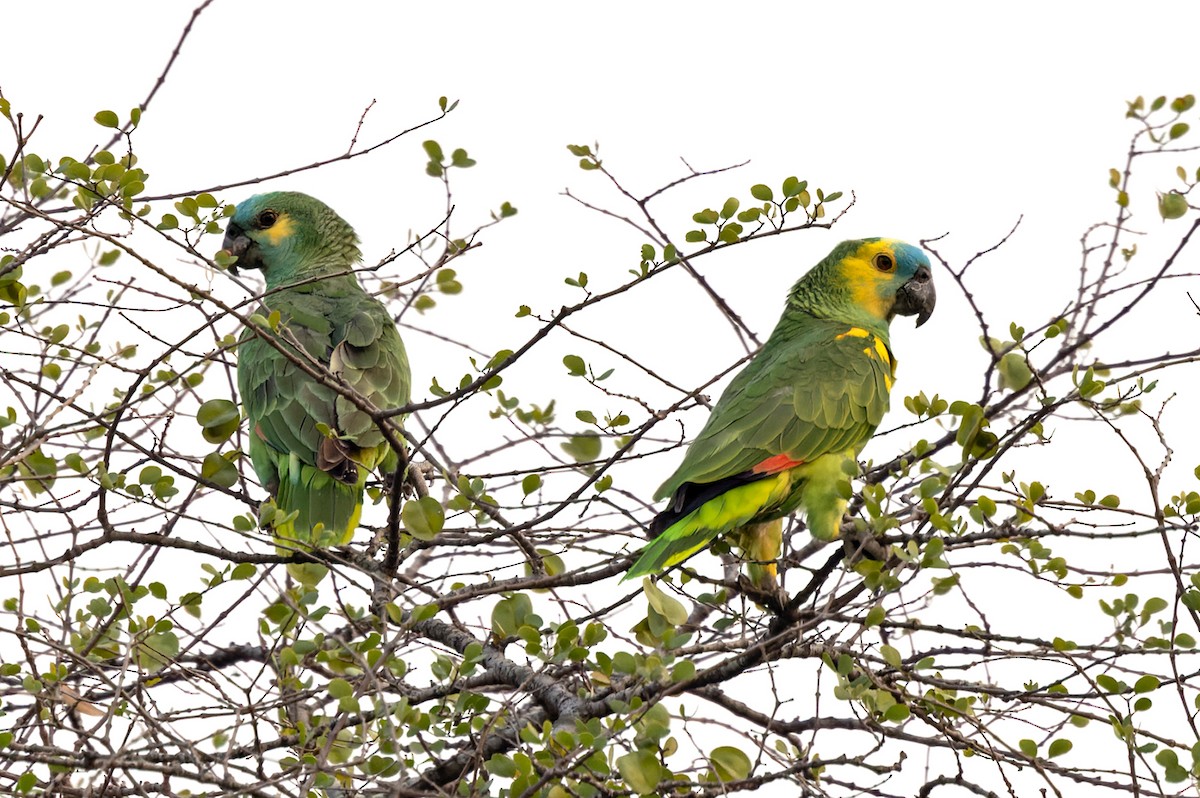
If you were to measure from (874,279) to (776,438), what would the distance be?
1318 millimetres

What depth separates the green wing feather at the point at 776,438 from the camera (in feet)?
11.9

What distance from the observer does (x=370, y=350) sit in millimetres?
4699

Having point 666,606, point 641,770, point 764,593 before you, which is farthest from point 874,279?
point 641,770

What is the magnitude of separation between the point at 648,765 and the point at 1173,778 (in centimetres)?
138

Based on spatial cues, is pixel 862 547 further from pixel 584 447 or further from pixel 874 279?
pixel 874 279

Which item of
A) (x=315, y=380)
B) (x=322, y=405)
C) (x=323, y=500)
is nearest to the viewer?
(x=315, y=380)

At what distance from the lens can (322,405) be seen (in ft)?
14.4

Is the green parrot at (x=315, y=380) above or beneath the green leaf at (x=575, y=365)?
above

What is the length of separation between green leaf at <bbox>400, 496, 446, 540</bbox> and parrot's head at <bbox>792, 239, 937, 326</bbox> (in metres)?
2.53

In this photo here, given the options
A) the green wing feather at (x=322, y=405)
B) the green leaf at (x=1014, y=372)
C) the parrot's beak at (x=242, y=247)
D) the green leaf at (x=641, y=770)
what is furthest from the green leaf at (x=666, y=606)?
the parrot's beak at (x=242, y=247)

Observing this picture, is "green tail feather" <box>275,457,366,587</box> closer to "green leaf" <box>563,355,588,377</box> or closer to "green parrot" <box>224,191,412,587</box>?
"green parrot" <box>224,191,412,587</box>

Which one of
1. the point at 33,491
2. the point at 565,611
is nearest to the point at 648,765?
the point at 565,611

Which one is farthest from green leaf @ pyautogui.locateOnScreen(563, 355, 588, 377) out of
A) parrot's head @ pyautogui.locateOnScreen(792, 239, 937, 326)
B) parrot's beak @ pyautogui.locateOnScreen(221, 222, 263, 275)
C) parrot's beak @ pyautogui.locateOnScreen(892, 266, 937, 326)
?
parrot's beak @ pyautogui.locateOnScreen(221, 222, 263, 275)

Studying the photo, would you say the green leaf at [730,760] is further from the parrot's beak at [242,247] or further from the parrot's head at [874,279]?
the parrot's beak at [242,247]
